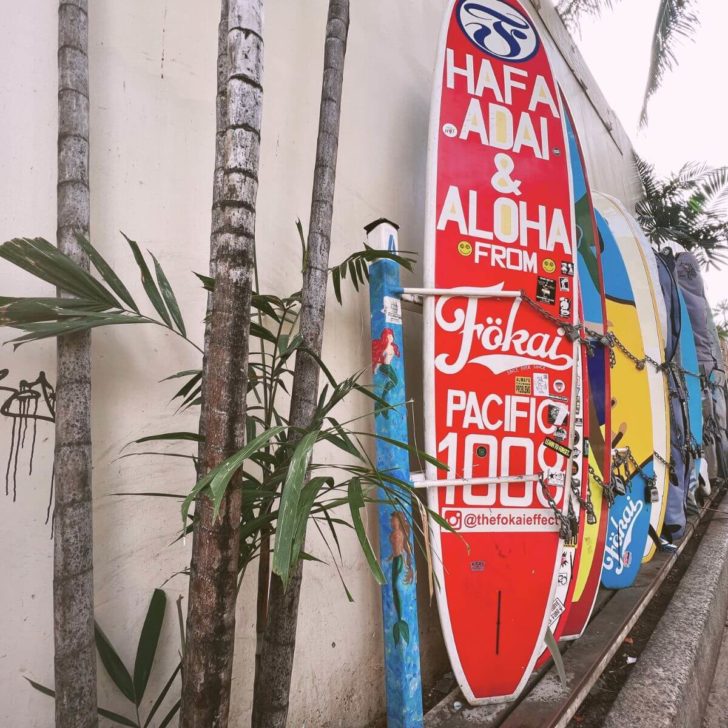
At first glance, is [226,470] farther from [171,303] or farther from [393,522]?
[393,522]

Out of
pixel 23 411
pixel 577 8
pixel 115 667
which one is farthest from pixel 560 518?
pixel 577 8

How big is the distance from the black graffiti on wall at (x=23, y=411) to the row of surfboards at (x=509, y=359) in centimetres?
97

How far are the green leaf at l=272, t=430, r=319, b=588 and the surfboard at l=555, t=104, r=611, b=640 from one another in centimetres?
145

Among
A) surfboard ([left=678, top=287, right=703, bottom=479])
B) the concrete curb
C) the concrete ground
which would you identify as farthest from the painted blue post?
surfboard ([left=678, top=287, right=703, bottom=479])

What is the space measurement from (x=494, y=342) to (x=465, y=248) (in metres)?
0.33

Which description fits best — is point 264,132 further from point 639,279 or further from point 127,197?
point 639,279

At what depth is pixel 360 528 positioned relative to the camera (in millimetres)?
608

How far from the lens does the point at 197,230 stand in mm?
1174

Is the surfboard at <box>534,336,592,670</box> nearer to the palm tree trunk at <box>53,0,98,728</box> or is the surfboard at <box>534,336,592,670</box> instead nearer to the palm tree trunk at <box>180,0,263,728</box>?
the palm tree trunk at <box>180,0,263,728</box>

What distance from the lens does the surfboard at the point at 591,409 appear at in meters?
1.79

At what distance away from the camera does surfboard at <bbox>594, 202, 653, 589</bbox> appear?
2156 millimetres

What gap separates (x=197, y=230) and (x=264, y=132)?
395 millimetres

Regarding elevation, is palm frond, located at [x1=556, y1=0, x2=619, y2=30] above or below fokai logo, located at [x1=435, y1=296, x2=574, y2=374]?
above

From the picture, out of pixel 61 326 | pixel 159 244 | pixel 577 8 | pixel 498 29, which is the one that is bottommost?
pixel 61 326
